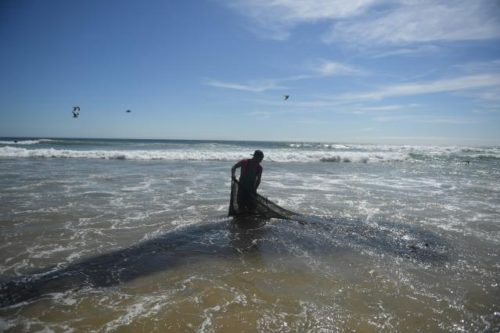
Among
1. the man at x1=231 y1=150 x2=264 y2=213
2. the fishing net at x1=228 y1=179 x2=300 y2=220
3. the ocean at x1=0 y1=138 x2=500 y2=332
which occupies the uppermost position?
the man at x1=231 y1=150 x2=264 y2=213

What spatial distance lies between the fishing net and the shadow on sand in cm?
21

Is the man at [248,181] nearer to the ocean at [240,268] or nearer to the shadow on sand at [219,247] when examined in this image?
the shadow on sand at [219,247]

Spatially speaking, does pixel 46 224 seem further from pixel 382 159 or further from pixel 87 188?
pixel 382 159

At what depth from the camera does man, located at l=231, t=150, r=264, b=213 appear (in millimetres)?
7789

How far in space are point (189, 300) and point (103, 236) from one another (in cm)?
323

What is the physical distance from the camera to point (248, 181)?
7.82 m

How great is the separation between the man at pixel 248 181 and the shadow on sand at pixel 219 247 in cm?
39

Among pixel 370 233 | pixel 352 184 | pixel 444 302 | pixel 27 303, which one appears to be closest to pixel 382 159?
pixel 352 184

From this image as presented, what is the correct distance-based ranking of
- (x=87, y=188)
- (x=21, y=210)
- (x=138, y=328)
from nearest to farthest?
(x=138, y=328) → (x=21, y=210) → (x=87, y=188)

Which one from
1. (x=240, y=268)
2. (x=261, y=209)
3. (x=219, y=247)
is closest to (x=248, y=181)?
(x=261, y=209)

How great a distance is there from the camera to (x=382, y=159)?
35.2 meters

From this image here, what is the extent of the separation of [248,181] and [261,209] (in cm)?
76

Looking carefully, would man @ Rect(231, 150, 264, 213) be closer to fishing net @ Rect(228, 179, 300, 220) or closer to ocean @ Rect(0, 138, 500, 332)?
fishing net @ Rect(228, 179, 300, 220)

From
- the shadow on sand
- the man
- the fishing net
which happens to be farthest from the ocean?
the man
